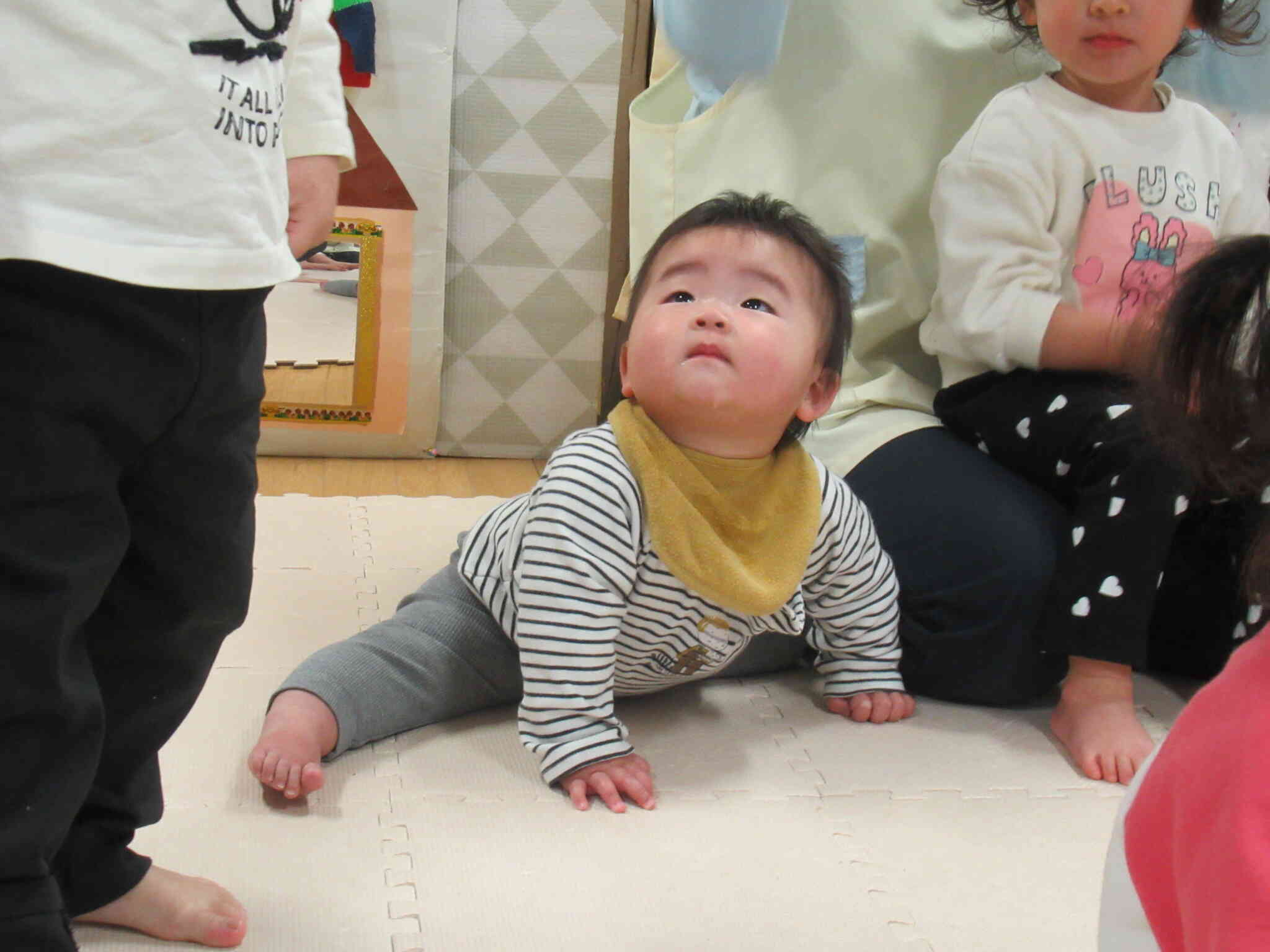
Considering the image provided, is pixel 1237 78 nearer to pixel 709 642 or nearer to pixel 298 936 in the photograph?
pixel 709 642

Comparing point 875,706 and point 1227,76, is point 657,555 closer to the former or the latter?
point 875,706

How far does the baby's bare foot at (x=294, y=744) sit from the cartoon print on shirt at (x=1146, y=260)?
77cm

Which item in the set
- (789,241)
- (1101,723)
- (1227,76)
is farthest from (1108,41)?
(1101,723)

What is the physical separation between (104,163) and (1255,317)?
44 cm

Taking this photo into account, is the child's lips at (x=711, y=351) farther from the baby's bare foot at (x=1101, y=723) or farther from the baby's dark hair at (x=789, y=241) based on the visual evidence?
the baby's bare foot at (x=1101, y=723)

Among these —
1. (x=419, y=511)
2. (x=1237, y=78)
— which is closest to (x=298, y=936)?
(x=419, y=511)

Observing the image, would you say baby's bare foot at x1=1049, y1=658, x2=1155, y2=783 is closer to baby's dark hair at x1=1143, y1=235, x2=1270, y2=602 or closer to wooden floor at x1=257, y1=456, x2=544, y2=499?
baby's dark hair at x1=1143, y1=235, x2=1270, y2=602

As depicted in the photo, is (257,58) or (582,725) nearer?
(257,58)

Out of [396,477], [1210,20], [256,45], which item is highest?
[1210,20]

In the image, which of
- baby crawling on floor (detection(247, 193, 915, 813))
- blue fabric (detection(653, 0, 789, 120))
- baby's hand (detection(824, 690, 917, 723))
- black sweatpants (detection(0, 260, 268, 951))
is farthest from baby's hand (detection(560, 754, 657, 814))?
blue fabric (detection(653, 0, 789, 120))

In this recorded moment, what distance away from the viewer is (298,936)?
74 centimetres

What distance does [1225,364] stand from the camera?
467 mm

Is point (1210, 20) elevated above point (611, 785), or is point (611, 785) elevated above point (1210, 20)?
Result: point (1210, 20)

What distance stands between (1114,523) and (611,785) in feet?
1.53
